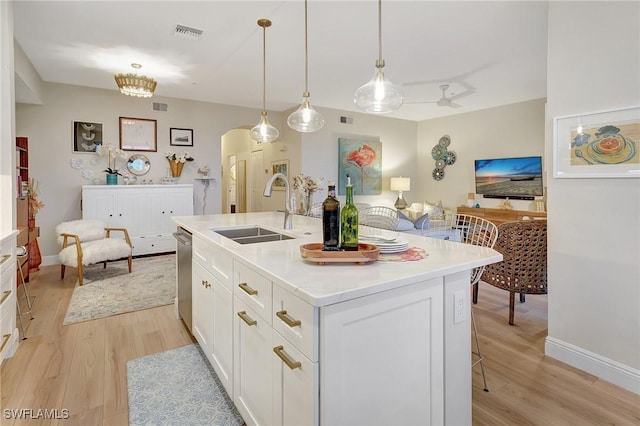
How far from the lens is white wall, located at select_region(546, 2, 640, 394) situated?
203 centimetres

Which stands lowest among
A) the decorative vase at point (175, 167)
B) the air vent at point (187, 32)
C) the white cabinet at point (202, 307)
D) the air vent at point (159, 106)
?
the white cabinet at point (202, 307)

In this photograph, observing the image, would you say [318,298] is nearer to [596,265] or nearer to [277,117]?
[596,265]

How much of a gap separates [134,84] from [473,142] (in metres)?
6.10

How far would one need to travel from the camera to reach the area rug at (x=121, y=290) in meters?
3.27

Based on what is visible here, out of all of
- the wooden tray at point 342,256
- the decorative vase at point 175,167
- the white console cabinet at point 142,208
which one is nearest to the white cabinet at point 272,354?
the wooden tray at point 342,256

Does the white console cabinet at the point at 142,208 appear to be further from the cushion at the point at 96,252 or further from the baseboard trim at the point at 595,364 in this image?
the baseboard trim at the point at 595,364

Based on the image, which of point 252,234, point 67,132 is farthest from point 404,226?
point 67,132

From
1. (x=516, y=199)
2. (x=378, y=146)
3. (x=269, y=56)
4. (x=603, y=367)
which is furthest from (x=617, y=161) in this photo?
(x=378, y=146)

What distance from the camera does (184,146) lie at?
238 inches

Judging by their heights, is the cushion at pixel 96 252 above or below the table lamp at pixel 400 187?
below

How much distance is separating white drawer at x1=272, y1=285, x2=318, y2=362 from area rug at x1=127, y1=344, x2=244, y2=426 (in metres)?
0.91

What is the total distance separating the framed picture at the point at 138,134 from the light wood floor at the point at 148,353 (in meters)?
3.12

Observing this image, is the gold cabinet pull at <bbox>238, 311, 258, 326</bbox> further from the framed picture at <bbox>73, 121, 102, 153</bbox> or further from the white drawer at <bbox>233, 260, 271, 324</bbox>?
the framed picture at <bbox>73, 121, 102, 153</bbox>

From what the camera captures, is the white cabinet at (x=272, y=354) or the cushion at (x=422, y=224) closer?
the white cabinet at (x=272, y=354)
